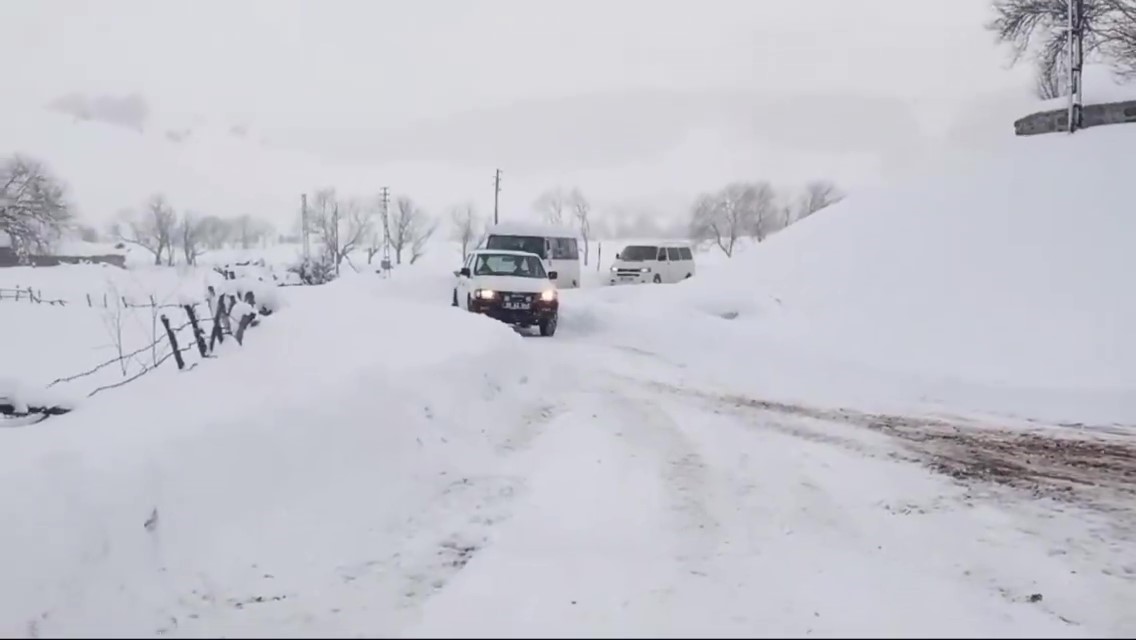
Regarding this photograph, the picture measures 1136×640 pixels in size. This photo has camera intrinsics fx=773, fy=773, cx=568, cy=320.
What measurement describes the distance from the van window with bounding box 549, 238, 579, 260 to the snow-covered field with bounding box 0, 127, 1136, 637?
17668 mm

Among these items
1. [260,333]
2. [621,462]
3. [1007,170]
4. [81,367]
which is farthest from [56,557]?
[1007,170]

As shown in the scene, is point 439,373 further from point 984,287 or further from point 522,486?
point 984,287

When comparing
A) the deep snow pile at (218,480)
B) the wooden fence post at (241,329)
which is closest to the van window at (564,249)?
the wooden fence post at (241,329)

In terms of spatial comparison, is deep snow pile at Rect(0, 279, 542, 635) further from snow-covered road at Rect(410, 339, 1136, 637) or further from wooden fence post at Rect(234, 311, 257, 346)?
snow-covered road at Rect(410, 339, 1136, 637)

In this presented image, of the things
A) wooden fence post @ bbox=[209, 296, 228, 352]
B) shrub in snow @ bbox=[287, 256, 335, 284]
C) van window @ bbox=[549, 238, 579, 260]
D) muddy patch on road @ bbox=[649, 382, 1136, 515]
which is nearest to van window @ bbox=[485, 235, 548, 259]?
van window @ bbox=[549, 238, 579, 260]

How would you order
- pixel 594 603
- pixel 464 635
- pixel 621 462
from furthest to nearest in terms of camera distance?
pixel 621 462 < pixel 594 603 < pixel 464 635

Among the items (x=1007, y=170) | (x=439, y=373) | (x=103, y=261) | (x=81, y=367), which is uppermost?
(x=1007, y=170)

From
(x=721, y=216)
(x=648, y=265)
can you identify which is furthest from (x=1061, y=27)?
(x=721, y=216)

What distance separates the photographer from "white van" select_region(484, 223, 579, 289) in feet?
92.3

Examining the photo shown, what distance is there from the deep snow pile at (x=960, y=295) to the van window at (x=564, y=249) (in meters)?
4.37

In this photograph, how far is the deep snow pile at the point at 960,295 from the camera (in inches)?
481

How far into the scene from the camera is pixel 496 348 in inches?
427

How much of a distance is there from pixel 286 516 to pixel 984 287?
16519 mm

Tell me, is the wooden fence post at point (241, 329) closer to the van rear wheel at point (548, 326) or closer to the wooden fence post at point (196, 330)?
the wooden fence post at point (196, 330)
